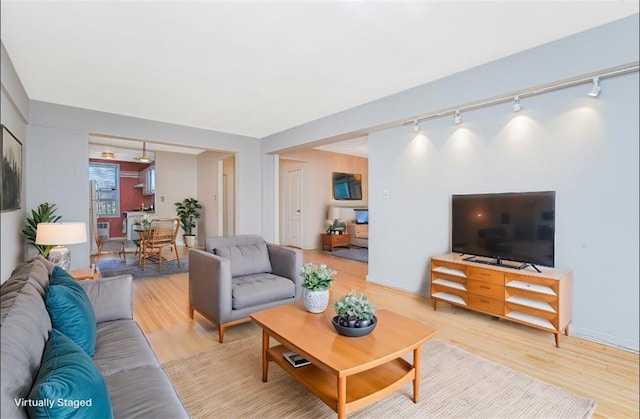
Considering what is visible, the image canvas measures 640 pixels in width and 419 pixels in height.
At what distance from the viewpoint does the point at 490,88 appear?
2.84m

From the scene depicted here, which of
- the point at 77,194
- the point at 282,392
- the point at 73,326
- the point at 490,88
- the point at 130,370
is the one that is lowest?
the point at 282,392

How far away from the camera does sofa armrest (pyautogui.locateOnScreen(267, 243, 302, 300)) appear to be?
3004 millimetres

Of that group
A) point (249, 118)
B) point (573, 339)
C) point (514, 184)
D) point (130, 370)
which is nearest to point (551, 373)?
point (573, 339)

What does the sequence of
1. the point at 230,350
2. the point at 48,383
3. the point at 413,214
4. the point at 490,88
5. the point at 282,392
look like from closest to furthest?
1. the point at 48,383
2. the point at 282,392
3. the point at 230,350
4. the point at 490,88
5. the point at 413,214

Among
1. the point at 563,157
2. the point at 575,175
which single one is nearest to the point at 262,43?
the point at 563,157

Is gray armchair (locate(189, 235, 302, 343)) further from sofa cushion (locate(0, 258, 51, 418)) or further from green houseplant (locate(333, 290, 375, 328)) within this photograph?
sofa cushion (locate(0, 258, 51, 418))

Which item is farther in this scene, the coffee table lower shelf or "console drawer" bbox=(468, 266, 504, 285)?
"console drawer" bbox=(468, 266, 504, 285)

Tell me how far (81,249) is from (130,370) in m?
3.42

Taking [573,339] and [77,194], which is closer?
[573,339]

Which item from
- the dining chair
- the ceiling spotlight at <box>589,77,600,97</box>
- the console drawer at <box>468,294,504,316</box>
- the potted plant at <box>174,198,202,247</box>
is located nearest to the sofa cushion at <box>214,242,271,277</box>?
the console drawer at <box>468,294,504,316</box>

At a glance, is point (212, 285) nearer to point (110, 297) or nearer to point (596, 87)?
point (110, 297)

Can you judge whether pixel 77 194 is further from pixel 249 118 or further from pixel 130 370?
pixel 130 370

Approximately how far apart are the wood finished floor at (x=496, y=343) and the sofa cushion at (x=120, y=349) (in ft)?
1.87

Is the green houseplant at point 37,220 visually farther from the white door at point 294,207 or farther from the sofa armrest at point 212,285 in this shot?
the white door at point 294,207
